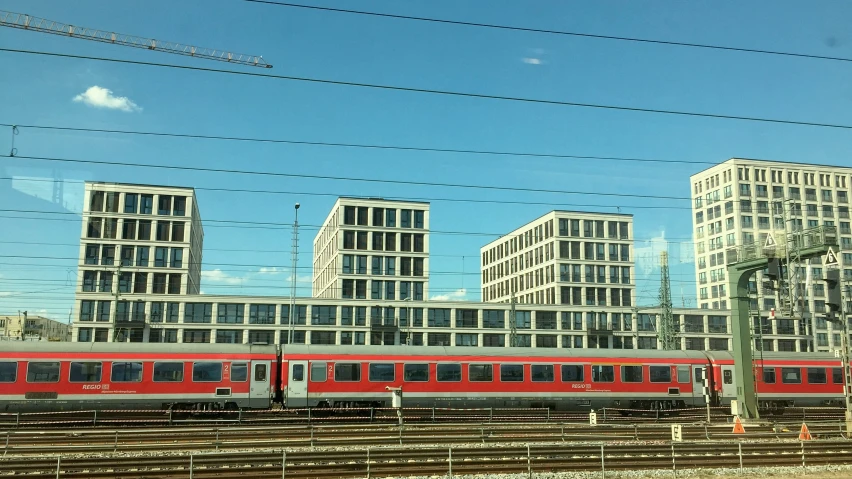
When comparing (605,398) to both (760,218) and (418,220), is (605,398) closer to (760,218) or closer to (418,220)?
(418,220)

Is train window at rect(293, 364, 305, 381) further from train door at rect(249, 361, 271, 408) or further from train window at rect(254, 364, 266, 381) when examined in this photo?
train window at rect(254, 364, 266, 381)

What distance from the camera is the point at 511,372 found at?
36.6 metres

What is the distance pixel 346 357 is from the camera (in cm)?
3478

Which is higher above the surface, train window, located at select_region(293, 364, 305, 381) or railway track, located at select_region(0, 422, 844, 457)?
train window, located at select_region(293, 364, 305, 381)

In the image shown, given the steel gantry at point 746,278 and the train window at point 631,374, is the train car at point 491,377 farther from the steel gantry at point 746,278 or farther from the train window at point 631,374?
the steel gantry at point 746,278

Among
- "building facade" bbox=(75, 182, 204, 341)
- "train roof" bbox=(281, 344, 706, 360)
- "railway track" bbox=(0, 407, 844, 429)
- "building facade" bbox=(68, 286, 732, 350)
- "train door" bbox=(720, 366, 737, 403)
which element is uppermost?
"building facade" bbox=(75, 182, 204, 341)

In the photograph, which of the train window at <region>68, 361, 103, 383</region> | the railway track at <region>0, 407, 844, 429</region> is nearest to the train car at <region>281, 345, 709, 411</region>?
the railway track at <region>0, 407, 844, 429</region>

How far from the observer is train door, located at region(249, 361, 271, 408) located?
33.8 meters

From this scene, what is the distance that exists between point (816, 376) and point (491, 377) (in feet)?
70.2

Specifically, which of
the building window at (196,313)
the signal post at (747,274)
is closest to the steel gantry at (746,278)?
the signal post at (747,274)

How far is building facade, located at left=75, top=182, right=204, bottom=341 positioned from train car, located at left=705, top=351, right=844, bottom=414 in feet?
179

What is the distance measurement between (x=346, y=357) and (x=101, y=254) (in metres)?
48.5

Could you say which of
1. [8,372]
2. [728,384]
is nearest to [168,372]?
[8,372]

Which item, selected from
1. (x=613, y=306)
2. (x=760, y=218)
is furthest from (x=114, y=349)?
(x=760, y=218)
